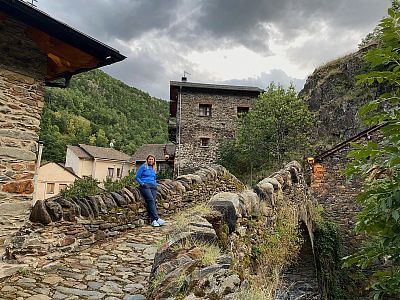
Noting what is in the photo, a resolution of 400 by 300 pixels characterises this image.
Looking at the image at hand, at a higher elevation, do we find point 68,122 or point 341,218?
point 68,122

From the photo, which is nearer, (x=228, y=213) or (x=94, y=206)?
(x=228, y=213)

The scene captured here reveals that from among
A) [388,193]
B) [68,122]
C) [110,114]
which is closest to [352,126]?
[388,193]

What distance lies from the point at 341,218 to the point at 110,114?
162ft

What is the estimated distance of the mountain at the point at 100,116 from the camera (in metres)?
45.2

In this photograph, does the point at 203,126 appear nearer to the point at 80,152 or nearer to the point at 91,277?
the point at 91,277

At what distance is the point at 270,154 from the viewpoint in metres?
14.0

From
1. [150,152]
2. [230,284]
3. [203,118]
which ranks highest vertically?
[203,118]

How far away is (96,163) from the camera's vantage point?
35.0 meters

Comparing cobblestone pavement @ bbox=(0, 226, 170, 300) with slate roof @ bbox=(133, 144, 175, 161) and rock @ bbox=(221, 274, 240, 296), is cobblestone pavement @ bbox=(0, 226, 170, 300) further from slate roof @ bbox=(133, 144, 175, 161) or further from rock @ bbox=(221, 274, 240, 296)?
slate roof @ bbox=(133, 144, 175, 161)

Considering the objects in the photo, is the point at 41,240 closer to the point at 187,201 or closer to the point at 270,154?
the point at 187,201

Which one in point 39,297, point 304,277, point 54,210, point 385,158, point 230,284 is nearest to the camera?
point 230,284

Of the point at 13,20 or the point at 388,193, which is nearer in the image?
the point at 388,193

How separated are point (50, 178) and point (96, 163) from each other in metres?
7.12

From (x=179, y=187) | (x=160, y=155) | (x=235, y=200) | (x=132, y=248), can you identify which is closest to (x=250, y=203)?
(x=235, y=200)
